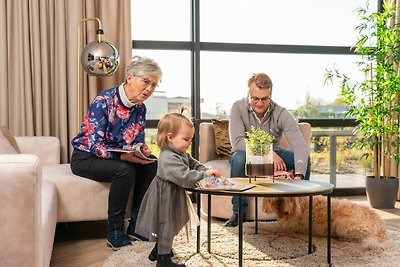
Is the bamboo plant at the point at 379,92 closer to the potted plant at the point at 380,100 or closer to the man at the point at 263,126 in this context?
the potted plant at the point at 380,100

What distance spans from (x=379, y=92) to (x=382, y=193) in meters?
0.84

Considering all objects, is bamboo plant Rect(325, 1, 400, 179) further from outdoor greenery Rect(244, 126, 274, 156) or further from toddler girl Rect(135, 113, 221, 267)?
toddler girl Rect(135, 113, 221, 267)

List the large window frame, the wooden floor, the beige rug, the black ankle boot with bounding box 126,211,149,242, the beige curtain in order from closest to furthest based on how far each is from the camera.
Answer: the beige rug
the wooden floor
the black ankle boot with bounding box 126,211,149,242
the beige curtain
the large window frame

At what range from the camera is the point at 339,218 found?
10.4 feet

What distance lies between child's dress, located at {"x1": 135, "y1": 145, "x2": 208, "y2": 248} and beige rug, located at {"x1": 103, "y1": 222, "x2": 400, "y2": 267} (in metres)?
0.27

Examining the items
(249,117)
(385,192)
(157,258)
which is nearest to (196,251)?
(157,258)

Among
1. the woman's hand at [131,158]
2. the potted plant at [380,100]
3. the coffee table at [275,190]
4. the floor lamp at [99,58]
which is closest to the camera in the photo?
the coffee table at [275,190]

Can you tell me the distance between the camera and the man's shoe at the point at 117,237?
3.09 metres

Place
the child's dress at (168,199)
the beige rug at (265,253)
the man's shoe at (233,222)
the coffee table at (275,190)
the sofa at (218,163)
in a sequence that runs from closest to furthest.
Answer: the coffee table at (275,190), the child's dress at (168,199), the beige rug at (265,253), the man's shoe at (233,222), the sofa at (218,163)

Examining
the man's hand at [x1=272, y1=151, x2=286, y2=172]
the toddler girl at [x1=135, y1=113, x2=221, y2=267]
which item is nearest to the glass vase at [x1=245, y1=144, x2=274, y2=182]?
the toddler girl at [x1=135, y1=113, x2=221, y2=267]

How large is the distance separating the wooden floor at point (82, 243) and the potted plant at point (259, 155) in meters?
0.92

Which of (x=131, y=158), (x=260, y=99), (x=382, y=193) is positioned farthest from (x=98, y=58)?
(x=382, y=193)

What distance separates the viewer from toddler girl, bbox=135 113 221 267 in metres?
2.54

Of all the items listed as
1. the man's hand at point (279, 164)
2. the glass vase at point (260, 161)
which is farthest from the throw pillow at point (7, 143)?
the man's hand at point (279, 164)
